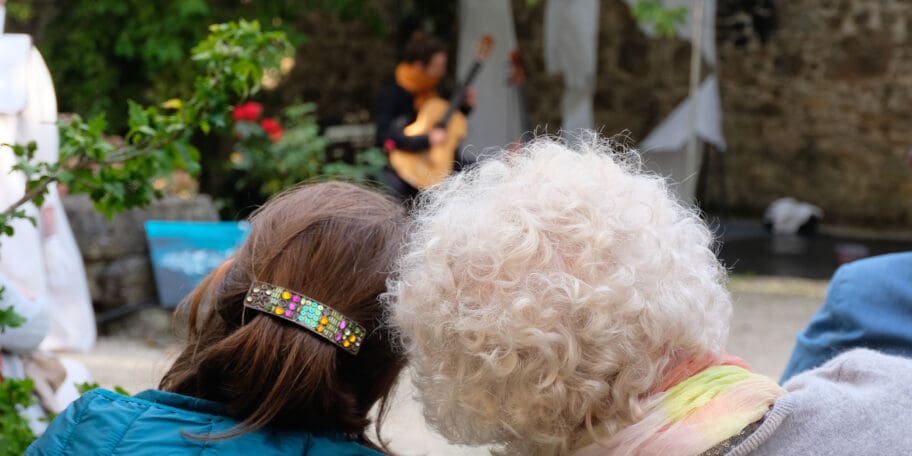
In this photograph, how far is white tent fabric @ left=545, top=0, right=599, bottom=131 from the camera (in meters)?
7.77

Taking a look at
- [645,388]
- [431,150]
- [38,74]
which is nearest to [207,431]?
[645,388]

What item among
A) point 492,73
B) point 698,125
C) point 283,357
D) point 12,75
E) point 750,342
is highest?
point 12,75

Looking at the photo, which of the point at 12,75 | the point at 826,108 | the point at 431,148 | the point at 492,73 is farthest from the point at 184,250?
the point at 826,108

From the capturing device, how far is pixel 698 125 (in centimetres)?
775

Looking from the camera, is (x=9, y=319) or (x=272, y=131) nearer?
(x=9, y=319)

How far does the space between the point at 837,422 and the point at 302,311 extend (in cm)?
55

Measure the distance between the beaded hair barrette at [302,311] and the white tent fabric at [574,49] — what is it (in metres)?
6.82

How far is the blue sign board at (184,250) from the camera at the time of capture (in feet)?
16.5

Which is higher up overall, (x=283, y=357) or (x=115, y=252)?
(x=283, y=357)

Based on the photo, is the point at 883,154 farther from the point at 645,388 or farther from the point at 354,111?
the point at 645,388

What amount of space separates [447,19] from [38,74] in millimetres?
8507

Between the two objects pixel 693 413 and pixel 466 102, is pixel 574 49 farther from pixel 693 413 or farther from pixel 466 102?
pixel 693 413

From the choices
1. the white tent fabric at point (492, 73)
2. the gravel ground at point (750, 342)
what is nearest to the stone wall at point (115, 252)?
the gravel ground at point (750, 342)

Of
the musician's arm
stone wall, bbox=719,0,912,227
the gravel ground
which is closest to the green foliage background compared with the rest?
the musician's arm
